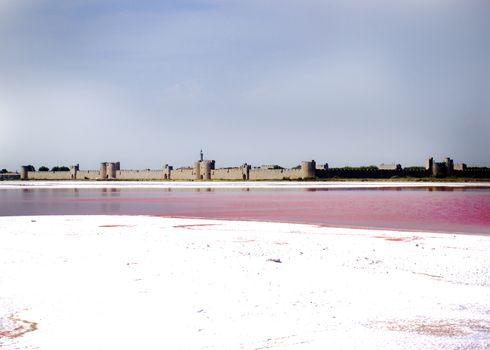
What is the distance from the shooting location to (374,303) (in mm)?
6449

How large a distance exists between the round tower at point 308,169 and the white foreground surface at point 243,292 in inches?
1972

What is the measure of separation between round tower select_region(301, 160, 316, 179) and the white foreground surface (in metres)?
50.1

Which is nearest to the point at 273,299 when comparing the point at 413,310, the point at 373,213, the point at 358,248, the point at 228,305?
the point at 228,305

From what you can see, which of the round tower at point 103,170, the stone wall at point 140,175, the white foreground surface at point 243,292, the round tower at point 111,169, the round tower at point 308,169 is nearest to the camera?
the white foreground surface at point 243,292

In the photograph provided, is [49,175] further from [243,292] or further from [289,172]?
[243,292]

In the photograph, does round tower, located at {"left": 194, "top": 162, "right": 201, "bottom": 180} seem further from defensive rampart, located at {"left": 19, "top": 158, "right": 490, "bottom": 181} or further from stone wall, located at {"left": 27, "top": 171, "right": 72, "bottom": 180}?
stone wall, located at {"left": 27, "top": 171, "right": 72, "bottom": 180}

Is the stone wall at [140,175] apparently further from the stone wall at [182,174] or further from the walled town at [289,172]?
the stone wall at [182,174]

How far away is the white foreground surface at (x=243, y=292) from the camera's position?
5.28 metres

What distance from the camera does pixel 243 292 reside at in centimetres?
696

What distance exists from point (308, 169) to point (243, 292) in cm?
5559

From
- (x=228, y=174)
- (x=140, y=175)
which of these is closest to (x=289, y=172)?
(x=228, y=174)

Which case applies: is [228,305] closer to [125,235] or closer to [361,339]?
[361,339]

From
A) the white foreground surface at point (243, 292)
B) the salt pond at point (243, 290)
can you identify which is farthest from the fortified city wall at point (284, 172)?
the white foreground surface at point (243, 292)

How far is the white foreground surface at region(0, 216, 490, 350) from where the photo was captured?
17.3ft
